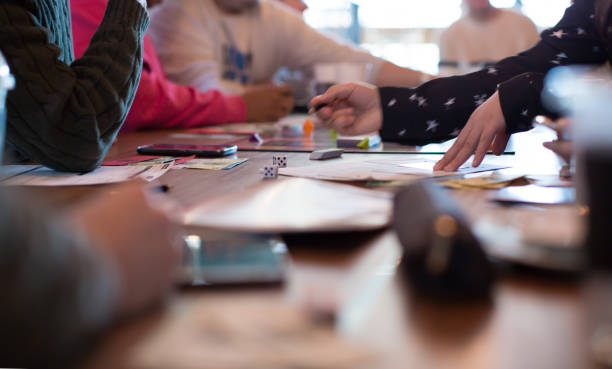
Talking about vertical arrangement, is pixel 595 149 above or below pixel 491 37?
below

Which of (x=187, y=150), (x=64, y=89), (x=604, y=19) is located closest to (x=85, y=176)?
(x=64, y=89)

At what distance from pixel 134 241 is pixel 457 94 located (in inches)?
30.7

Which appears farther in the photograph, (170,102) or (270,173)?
(170,102)

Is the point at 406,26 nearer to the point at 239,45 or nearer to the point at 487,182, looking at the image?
the point at 239,45

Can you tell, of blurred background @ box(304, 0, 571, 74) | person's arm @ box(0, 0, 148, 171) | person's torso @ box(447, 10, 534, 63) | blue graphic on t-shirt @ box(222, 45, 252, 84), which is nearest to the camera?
person's arm @ box(0, 0, 148, 171)

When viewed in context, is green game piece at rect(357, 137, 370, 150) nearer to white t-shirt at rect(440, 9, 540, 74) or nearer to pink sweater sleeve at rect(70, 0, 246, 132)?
pink sweater sleeve at rect(70, 0, 246, 132)

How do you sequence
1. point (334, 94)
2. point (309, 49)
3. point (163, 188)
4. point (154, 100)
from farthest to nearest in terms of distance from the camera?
point (309, 49) → point (154, 100) → point (334, 94) → point (163, 188)

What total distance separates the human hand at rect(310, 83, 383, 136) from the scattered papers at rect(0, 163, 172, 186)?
309 mm

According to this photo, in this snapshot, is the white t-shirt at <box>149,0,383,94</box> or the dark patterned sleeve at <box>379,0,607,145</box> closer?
the dark patterned sleeve at <box>379,0,607,145</box>

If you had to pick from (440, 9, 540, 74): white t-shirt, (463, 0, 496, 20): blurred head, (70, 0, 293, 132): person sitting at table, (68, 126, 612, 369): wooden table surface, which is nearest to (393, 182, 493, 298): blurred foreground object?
(68, 126, 612, 369): wooden table surface

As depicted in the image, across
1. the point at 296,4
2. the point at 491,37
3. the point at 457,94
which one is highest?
the point at 296,4

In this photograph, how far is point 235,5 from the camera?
8.59ft

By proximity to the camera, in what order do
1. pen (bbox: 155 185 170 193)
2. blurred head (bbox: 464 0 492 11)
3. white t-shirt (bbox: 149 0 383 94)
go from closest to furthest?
pen (bbox: 155 185 170 193) → white t-shirt (bbox: 149 0 383 94) → blurred head (bbox: 464 0 492 11)

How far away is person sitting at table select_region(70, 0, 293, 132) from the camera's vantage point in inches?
66.6
